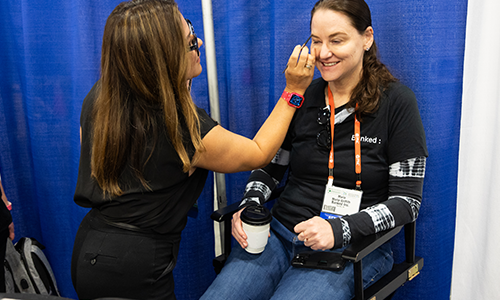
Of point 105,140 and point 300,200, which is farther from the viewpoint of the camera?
point 300,200

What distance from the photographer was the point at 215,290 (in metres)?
1.25

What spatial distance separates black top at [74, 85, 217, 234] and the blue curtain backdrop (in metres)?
0.58

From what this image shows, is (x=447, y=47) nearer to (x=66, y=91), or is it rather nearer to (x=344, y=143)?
(x=344, y=143)

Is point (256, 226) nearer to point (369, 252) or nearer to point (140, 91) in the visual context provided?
point (369, 252)

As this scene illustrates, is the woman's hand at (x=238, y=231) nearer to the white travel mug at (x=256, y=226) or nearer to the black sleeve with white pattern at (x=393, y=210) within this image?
the white travel mug at (x=256, y=226)

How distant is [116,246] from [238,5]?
1.02 m

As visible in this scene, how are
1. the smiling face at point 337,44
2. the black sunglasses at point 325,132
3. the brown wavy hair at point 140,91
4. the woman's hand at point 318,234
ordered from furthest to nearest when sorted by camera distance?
the black sunglasses at point 325,132 < the smiling face at point 337,44 < the woman's hand at point 318,234 < the brown wavy hair at point 140,91

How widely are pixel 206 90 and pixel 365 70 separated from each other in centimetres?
66

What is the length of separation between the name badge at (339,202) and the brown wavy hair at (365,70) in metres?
0.25

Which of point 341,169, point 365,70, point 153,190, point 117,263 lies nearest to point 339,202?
point 341,169

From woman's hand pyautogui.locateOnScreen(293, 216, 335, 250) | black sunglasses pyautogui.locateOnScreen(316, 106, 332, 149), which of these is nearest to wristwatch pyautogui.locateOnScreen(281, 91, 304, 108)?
black sunglasses pyautogui.locateOnScreen(316, 106, 332, 149)

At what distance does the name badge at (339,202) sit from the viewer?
1308 millimetres

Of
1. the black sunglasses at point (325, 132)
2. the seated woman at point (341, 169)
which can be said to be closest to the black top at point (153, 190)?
the seated woman at point (341, 169)

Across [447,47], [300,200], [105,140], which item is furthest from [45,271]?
[447,47]
